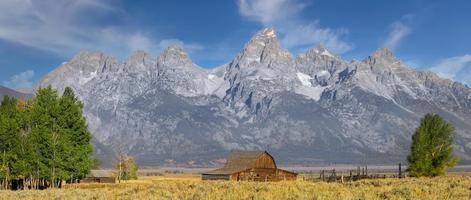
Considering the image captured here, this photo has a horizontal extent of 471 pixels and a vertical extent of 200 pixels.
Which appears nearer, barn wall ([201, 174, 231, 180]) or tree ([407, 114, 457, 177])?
tree ([407, 114, 457, 177])

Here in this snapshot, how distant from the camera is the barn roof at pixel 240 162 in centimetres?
11731

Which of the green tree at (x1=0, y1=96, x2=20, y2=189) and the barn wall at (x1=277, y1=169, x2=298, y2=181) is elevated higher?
the green tree at (x1=0, y1=96, x2=20, y2=189)

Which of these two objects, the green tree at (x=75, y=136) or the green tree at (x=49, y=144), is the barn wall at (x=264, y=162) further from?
the green tree at (x=49, y=144)

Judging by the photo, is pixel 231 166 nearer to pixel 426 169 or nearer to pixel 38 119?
pixel 426 169

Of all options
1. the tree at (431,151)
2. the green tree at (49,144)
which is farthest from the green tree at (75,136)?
the tree at (431,151)

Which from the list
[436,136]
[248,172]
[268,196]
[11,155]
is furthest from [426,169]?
[268,196]

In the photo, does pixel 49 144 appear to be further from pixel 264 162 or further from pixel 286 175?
pixel 286 175

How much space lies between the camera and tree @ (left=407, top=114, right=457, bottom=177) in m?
87.1

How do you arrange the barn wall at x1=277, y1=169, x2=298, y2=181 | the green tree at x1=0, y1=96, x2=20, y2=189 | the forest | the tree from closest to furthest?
the forest, the green tree at x1=0, y1=96, x2=20, y2=189, the tree, the barn wall at x1=277, y1=169, x2=298, y2=181

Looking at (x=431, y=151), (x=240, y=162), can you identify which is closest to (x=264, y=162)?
(x=240, y=162)

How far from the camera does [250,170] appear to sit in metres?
117

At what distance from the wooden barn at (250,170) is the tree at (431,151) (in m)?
32.1

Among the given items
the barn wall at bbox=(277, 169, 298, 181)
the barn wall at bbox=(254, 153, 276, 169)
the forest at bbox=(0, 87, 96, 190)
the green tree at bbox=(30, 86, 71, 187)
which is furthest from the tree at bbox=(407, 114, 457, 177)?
the green tree at bbox=(30, 86, 71, 187)

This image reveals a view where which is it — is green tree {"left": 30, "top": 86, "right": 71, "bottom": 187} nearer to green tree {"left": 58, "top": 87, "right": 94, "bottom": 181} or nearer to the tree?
green tree {"left": 58, "top": 87, "right": 94, "bottom": 181}
